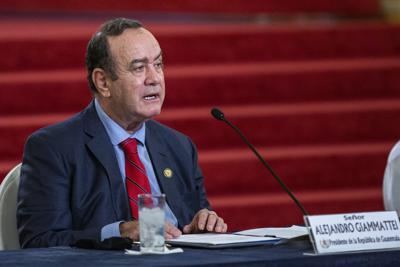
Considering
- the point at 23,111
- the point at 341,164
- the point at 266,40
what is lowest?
the point at 341,164

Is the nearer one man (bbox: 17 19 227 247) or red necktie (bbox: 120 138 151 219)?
man (bbox: 17 19 227 247)

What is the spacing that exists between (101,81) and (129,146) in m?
0.21

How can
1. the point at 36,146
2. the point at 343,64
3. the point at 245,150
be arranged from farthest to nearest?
the point at 343,64 → the point at 245,150 → the point at 36,146

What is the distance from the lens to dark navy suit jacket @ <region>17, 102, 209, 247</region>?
8.38 ft

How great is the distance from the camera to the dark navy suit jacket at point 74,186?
8.38 feet

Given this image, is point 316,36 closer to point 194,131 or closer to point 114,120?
point 194,131

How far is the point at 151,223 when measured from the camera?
6.86 ft

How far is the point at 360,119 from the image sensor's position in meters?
5.20

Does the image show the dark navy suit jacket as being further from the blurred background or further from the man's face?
the blurred background

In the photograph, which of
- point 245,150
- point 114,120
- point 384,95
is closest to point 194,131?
point 245,150

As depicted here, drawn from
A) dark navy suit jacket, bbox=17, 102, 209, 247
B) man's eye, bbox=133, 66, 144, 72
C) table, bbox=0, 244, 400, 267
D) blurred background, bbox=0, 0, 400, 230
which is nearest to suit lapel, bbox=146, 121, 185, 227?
dark navy suit jacket, bbox=17, 102, 209, 247

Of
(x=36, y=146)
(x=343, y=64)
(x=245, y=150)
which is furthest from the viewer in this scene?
(x=343, y=64)

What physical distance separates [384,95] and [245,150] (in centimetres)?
93

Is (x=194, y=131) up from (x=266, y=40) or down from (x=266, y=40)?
down
